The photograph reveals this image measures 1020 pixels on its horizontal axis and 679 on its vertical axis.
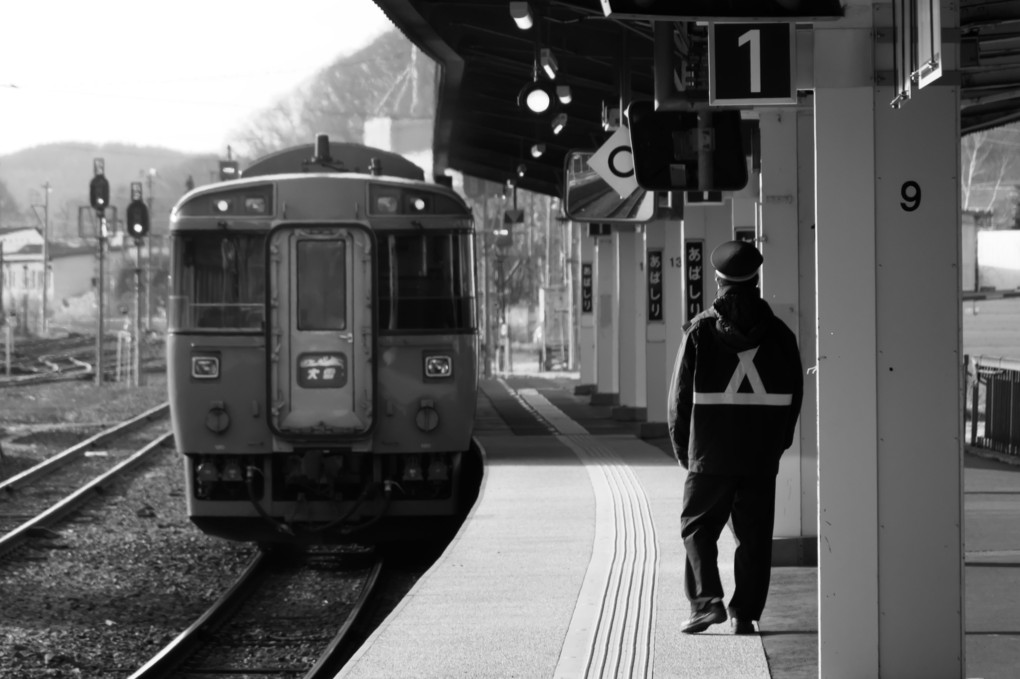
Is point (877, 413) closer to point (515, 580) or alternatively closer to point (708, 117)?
point (708, 117)

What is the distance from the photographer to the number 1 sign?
5.93 m

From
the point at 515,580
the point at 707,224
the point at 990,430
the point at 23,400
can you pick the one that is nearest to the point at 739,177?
the point at 515,580

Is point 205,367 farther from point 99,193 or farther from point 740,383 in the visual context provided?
point 99,193

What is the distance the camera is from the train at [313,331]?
12.4 m

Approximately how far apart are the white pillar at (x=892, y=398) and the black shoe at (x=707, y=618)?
110 centimetres

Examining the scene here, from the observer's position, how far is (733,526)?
6.94 metres

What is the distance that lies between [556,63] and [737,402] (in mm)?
8413

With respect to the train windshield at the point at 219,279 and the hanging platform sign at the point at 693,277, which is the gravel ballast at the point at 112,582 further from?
the hanging platform sign at the point at 693,277

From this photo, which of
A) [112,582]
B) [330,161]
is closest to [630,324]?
[330,161]

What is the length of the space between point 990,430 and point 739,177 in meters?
10.9

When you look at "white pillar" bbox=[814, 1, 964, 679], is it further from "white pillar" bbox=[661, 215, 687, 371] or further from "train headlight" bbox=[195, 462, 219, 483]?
"white pillar" bbox=[661, 215, 687, 371]

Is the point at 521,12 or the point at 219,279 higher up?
the point at 521,12

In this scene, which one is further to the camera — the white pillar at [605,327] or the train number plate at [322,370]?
the white pillar at [605,327]

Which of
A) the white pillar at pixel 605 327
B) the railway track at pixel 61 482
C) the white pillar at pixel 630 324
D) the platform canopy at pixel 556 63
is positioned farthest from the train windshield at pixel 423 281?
the white pillar at pixel 605 327
